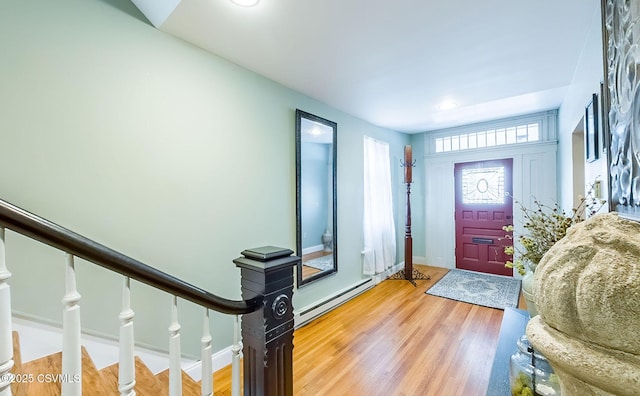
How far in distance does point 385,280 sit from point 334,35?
3490 millimetres

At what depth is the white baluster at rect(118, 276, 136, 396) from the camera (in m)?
0.78

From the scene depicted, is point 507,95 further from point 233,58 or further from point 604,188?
point 233,58

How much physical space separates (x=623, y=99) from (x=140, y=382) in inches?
93.6

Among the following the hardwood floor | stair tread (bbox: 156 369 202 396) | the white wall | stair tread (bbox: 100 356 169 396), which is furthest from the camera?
the hardwood floor

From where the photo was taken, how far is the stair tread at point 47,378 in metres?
1.08

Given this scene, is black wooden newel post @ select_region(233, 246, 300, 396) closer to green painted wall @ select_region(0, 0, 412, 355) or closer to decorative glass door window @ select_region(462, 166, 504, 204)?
green painted wall @ select_region(0, 0, 412, 355)

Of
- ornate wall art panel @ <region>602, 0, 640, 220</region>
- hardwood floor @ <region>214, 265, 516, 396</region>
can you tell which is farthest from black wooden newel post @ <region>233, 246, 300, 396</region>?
ornate wall art panel @ <region>602, 0, 640, 220</region>

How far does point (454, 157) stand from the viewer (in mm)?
4578

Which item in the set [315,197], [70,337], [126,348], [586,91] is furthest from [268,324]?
[586,91]

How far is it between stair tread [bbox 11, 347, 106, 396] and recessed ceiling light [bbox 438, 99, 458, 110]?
3.74 metres

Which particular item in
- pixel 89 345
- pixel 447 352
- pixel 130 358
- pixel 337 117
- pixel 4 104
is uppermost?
pixel 337 117

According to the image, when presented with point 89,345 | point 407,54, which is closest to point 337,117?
point 407,54

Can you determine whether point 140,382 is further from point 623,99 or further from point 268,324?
point 623,99

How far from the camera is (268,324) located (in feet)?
3.61
